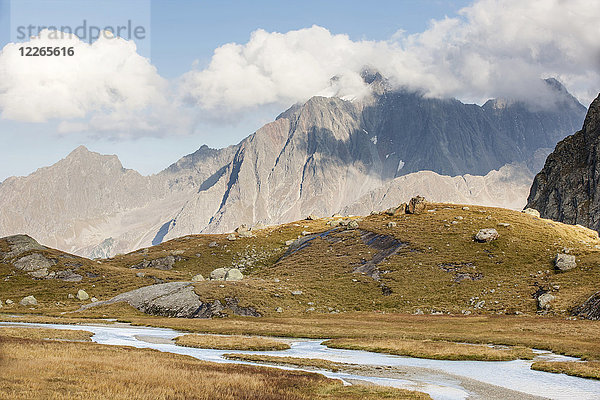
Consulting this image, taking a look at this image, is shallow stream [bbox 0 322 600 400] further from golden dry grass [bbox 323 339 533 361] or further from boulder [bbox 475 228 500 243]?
boulder [bbox 475 228 500 243]

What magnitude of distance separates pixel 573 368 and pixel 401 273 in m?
77.9

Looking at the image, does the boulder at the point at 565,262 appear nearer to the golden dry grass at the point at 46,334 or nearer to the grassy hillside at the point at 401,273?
the grassy hillside at the point at 401,273

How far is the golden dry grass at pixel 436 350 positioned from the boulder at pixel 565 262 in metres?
58.2

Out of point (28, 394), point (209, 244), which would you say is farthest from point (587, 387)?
point (209, 244)

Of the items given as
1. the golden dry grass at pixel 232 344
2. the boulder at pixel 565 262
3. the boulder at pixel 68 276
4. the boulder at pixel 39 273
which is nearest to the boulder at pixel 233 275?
the boulder at pixel 68 276

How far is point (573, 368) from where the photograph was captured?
141 ft

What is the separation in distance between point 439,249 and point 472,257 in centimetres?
961

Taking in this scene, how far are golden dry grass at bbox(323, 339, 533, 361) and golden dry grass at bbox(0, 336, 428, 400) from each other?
2230 cm

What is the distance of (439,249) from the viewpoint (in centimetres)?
12988

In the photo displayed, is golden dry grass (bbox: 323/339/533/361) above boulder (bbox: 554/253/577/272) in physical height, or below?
below

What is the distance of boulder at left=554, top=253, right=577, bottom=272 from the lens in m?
108

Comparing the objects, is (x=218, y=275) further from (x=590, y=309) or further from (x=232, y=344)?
(x=590, y=309)

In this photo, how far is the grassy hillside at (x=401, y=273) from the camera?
342 feet

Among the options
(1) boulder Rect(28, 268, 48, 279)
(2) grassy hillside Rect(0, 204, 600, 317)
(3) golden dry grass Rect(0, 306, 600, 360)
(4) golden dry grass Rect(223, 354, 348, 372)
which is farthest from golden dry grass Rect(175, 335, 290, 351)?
A: (1) boulder Rect(28, 268, 48, 279)
